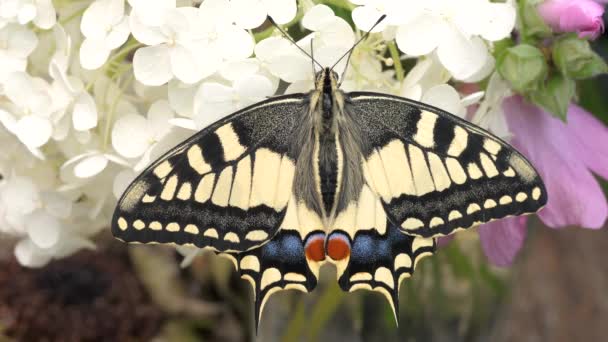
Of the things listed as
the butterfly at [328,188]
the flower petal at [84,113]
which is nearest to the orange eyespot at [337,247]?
the butterfly at [328,188]

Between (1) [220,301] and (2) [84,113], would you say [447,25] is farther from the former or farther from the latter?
(1) [220,301]

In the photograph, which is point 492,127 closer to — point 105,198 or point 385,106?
point 385,106

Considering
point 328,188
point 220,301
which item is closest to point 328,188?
point 328,188

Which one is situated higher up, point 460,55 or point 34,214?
point 460,55

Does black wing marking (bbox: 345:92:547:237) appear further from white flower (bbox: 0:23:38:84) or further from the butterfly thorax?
white flower (bbox: 0:23:38:84)

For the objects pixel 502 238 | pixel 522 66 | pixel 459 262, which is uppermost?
pixel 522 66

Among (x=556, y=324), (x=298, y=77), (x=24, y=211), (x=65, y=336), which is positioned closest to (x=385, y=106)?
(x=298, y=77)

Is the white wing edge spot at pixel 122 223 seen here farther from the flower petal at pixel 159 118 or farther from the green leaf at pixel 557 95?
the green leaf at pixel 557 95

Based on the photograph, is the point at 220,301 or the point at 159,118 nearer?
the point at 159,118
